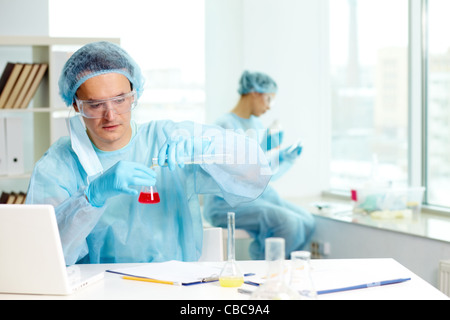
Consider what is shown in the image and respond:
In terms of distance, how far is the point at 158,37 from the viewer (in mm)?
4238

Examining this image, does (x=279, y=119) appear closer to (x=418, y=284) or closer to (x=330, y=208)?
(x=330, y=208)

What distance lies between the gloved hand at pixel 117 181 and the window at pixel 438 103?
7.27 ft

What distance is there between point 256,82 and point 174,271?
2.28m

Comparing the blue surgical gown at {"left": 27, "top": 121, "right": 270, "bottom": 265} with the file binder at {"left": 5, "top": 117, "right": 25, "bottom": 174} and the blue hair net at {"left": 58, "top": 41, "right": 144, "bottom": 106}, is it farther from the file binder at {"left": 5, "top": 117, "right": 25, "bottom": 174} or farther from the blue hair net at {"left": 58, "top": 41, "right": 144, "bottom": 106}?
the file binder at {"left": 5, "top": 117, "right": 25, "bottom": 174}

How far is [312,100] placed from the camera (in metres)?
4.42

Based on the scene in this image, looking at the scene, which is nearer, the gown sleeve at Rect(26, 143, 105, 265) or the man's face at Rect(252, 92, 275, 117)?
the gown sleeve at Rect(26, 143, 105, 265)

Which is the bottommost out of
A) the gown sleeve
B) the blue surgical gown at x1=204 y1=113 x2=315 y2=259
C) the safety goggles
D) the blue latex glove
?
the blue surgical gown at x1=204 y1=113 x2=315 y2=259

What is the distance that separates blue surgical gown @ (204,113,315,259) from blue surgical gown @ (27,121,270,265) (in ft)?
4.75

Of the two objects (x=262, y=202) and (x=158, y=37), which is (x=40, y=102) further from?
(x=262, y=202)

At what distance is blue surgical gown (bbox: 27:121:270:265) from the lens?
2.08 m

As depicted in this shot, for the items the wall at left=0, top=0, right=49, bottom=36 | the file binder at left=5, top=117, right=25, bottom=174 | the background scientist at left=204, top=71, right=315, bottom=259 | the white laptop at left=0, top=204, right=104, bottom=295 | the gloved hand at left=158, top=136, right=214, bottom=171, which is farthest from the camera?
the wall at left=0, top=0, right=49, bottom=36

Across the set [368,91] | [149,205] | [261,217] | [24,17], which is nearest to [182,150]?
[149,205]

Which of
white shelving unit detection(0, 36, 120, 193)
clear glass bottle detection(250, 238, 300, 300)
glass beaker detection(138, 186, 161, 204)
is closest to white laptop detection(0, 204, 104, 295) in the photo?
glass beaker detection(138, 186, 161, 204)

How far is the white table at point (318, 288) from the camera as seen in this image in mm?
1531
